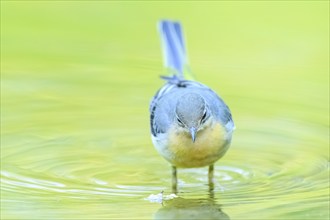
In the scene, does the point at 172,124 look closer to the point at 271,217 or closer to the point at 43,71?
the point at 271,217

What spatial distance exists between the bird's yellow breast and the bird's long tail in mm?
1769

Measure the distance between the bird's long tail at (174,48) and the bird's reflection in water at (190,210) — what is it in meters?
2.20

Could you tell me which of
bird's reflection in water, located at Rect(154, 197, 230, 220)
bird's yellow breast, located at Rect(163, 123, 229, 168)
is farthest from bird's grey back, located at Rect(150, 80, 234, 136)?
bird's reflection in water, located at Rect(154, 197, 230, 220)

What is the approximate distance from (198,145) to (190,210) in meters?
0.62

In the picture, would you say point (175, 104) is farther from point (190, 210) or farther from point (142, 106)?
point (142, 106)

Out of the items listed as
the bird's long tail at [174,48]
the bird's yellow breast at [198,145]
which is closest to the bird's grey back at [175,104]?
the bird's yellow breast at [198,145]

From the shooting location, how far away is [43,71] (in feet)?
38.7

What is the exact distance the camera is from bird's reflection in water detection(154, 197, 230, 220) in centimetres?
762

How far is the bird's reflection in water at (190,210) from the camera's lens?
762 cm

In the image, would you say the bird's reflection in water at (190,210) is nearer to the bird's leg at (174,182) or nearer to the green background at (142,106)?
the green background at (142,106)

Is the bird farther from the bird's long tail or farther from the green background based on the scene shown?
the bird's long tail

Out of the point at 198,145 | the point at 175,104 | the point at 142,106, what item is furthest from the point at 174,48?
the point at 198,145

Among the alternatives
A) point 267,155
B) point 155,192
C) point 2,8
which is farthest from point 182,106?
point 2,8

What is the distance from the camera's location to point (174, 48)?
10547 millimetres
